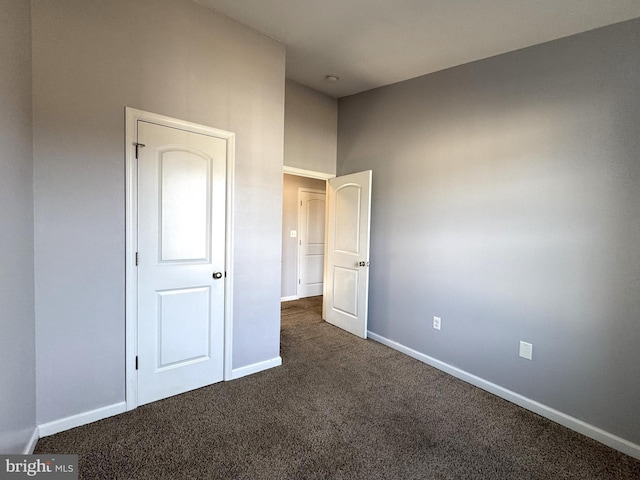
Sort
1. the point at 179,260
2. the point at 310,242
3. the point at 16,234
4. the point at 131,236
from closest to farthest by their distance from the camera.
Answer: the point at 16,234 → the point at 131,236 → the point at 179,260 → the point at 310,242

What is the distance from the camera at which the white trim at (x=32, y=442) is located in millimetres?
1651

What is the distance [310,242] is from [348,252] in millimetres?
1985

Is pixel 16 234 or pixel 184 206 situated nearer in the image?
pixel 16 234

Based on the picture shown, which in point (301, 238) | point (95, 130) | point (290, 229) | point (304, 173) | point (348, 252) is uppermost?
point (304, 173)

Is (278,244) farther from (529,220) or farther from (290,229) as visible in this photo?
(290,229)

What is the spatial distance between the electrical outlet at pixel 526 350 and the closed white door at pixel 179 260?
244 cm

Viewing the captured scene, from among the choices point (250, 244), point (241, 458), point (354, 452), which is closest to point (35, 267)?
point (250, 244)

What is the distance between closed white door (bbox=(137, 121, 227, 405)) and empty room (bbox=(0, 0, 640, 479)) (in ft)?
0.05

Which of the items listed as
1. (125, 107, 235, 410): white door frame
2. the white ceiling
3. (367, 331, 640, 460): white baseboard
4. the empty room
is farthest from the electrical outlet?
(125, 107, 235, 410): white door frame

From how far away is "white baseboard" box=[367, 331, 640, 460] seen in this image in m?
1.99

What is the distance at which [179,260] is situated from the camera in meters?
2.33

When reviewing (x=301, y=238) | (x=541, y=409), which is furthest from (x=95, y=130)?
(x=301, y=238)

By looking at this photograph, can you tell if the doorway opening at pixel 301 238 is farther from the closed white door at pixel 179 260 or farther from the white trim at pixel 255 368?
the closed white door at pixel 179 260

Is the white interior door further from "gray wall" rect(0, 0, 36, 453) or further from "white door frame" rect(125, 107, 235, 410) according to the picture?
"gray wall" rect(0, 0, 36, 453)
